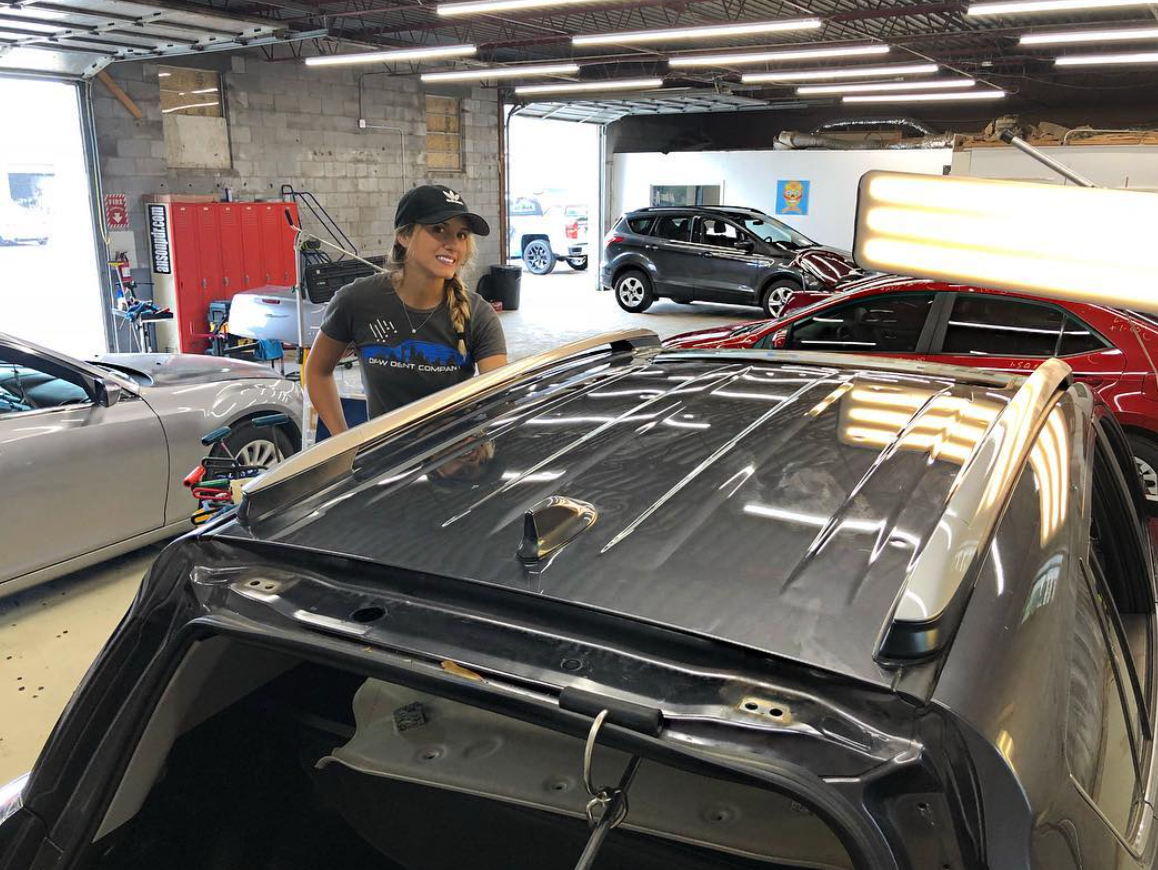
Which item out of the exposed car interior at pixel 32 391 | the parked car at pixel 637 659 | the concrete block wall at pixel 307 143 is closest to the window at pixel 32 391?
the exposed car interior at pixel 32 391

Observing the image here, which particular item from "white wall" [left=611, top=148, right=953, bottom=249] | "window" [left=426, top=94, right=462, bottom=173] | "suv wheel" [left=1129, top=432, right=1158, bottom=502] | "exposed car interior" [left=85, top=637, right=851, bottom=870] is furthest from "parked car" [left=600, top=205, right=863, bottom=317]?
"exposed car interior" [left=85, top=637, right=851, bottom=870]

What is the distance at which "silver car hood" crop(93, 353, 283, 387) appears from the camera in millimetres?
4602

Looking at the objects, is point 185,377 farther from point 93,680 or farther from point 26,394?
point 93,680

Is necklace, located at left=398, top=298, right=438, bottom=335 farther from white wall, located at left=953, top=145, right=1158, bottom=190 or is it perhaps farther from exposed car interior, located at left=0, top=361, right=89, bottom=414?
white wall, located at left=953, top=145, right=1158, bottom=190

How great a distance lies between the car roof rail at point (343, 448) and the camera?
1.44 metres

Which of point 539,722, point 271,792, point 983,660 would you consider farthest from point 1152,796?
point 271,792

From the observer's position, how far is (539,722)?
1.00 metres

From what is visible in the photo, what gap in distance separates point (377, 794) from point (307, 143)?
12.1 meters

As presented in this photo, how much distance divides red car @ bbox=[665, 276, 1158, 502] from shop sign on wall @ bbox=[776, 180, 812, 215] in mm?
12107

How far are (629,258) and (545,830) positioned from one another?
13.3m

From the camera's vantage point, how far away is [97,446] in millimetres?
4016

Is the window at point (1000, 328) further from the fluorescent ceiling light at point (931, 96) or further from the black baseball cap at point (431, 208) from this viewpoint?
the fluorescent ceiling light at point (931, 96)

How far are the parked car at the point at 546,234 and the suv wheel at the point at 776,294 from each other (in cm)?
726

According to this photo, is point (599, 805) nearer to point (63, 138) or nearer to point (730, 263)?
point (63, 138)
